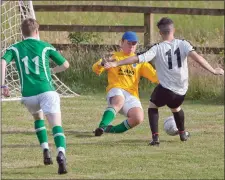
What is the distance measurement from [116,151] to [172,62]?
1.23 m

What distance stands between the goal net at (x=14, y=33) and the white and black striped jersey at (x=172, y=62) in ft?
16.6

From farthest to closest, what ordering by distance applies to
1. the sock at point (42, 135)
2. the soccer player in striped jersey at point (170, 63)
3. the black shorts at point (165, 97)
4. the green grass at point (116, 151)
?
1. the black shorts at point (165, 97)
2. the soccer player in striped jersey at point (170, 63)
3. the sock at point (42, 135)
4. the green grass at point (116, 151)

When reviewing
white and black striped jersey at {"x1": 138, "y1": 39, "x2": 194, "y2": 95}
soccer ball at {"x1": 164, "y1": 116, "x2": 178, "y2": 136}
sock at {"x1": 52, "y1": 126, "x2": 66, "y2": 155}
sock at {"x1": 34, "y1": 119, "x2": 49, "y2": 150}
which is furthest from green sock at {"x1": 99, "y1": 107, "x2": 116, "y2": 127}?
sock at {"x1": 52, "y1": 126, "x2": 66, "y2": 155}

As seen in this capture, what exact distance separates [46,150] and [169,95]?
1.95 m

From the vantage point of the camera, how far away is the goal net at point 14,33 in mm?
16312

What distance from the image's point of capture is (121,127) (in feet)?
39.7

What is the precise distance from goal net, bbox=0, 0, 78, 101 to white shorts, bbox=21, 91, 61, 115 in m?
5.98

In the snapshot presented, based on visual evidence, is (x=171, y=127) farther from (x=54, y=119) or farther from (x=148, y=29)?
(x=148, y=29)

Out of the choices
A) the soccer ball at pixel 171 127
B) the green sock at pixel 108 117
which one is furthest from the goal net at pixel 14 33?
the soccer ball at pixel 171 127

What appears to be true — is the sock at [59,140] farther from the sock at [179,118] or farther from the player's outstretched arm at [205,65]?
the sock at [179,118]

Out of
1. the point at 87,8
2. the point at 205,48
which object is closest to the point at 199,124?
the point at 205,48

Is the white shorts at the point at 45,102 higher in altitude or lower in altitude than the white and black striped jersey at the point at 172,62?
lower

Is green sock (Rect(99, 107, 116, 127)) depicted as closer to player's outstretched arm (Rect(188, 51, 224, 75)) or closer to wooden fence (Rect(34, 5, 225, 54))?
player's outstretched arm (Rect(188, 51, 224, 75))

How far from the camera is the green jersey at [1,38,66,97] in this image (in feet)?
32.2
